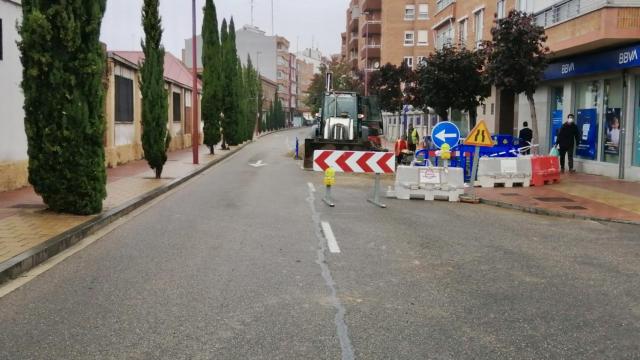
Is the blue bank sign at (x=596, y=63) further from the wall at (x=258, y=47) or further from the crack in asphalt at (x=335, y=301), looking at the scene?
the wall at (x=258, y=47)

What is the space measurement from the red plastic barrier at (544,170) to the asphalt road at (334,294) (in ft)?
24.0

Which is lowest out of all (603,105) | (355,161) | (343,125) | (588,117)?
(355,161)

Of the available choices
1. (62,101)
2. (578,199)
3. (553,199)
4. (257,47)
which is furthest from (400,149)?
(257,47)

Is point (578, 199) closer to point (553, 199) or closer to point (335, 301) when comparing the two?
point (553, 199)

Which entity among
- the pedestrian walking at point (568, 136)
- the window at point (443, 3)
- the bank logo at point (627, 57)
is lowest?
the pedestrian walking at point (568, 136)

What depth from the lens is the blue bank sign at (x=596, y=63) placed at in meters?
18.8

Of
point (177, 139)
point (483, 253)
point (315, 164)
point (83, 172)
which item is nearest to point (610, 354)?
point (483, 253)

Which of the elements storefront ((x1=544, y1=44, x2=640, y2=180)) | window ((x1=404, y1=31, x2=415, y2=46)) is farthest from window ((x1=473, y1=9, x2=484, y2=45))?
window ((x1=404, y1=31, x2=415, y2=46))

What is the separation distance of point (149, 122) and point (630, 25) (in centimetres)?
1356

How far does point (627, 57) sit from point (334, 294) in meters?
16.2

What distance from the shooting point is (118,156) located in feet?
79.6

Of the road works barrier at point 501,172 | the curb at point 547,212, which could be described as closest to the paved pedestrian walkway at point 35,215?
the curb at point 547,212

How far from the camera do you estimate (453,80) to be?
27391mm

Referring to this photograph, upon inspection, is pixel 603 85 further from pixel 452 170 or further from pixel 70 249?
pixel 70 249
